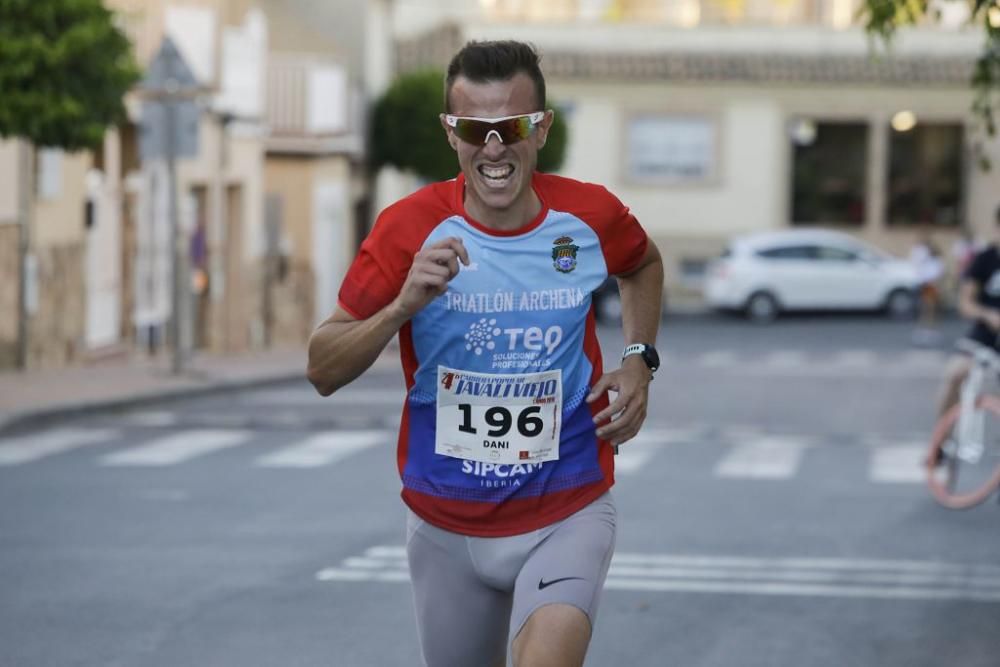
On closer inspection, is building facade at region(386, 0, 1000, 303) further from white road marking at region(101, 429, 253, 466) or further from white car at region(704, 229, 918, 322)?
white road marking at region(101, 429, 253, 466)

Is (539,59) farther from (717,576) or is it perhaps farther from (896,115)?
(896,115)

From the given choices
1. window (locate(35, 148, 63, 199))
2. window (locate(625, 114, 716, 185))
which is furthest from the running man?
window (locate(625, 114, 716, 185))

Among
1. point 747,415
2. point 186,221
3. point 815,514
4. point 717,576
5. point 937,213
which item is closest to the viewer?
point 717,576

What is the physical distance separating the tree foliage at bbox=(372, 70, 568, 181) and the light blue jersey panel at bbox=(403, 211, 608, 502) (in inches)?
1388

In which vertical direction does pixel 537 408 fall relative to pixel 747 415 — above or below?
above

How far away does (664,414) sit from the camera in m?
21.6

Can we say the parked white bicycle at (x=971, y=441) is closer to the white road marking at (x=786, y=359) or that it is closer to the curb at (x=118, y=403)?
the curb at (x=118, y=403)

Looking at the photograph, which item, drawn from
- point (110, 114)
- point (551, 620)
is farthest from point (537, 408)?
point (110, 114)

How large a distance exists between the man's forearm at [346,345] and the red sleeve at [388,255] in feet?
0.18

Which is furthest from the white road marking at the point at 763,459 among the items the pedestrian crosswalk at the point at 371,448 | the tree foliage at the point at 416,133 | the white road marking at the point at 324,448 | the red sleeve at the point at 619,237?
the tree foliage at the point at 416,133

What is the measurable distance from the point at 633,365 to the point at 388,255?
685 mm

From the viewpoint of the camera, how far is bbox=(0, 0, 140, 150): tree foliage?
18875 millimetres

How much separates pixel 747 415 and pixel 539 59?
1669 cm

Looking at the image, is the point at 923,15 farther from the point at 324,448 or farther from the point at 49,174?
the point at 49,174
